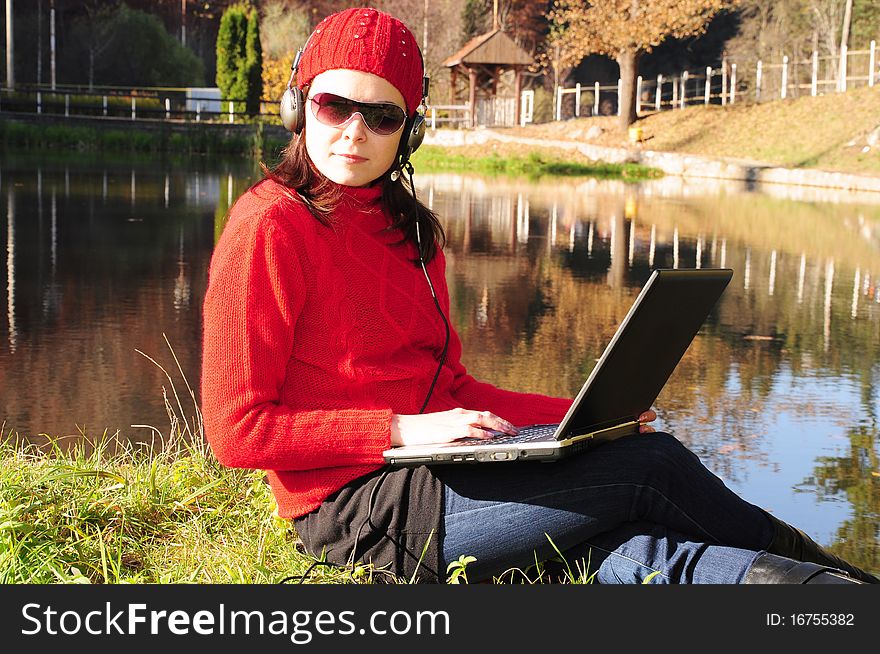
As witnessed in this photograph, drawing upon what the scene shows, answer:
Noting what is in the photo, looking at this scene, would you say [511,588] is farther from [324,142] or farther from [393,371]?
[324,142]

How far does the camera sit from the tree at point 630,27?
36000mm

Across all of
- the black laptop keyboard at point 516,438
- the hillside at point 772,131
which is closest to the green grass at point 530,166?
the hillside at point 772,131

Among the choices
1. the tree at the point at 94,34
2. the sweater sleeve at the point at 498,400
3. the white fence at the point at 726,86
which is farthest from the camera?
the tree at the point at 94,34

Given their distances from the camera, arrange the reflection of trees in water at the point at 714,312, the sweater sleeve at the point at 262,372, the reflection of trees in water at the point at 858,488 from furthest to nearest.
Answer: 1. the reflection of trees in water at the point at 714,312
2. the reflection of trees in water at the point at 858,488
3. the sweater sleeve at the point at 262,372

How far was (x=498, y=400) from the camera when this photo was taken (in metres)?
3.12

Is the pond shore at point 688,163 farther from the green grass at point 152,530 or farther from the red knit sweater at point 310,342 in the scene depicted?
the red knit sweater at point 310,342

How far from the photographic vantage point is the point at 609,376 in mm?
2523

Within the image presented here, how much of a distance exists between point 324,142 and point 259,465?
72 centimetres

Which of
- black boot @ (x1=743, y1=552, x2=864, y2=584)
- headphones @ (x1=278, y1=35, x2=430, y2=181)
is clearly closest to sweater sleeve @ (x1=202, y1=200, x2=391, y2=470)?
headphones @ (x1=278, y1=35, x2=430, y2=181)

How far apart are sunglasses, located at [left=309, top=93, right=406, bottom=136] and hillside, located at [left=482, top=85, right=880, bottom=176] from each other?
75.6 feet

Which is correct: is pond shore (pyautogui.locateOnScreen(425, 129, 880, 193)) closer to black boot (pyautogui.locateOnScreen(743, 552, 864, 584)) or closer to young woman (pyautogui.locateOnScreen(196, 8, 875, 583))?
young woman (pyautogui.locateOnScreen(196, 8, 875, 583))

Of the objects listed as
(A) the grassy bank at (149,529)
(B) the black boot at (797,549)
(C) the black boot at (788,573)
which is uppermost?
(C) the black boot at (788,573)

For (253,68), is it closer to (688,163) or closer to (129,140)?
(129,140)

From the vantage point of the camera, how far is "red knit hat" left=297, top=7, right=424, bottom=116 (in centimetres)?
269
